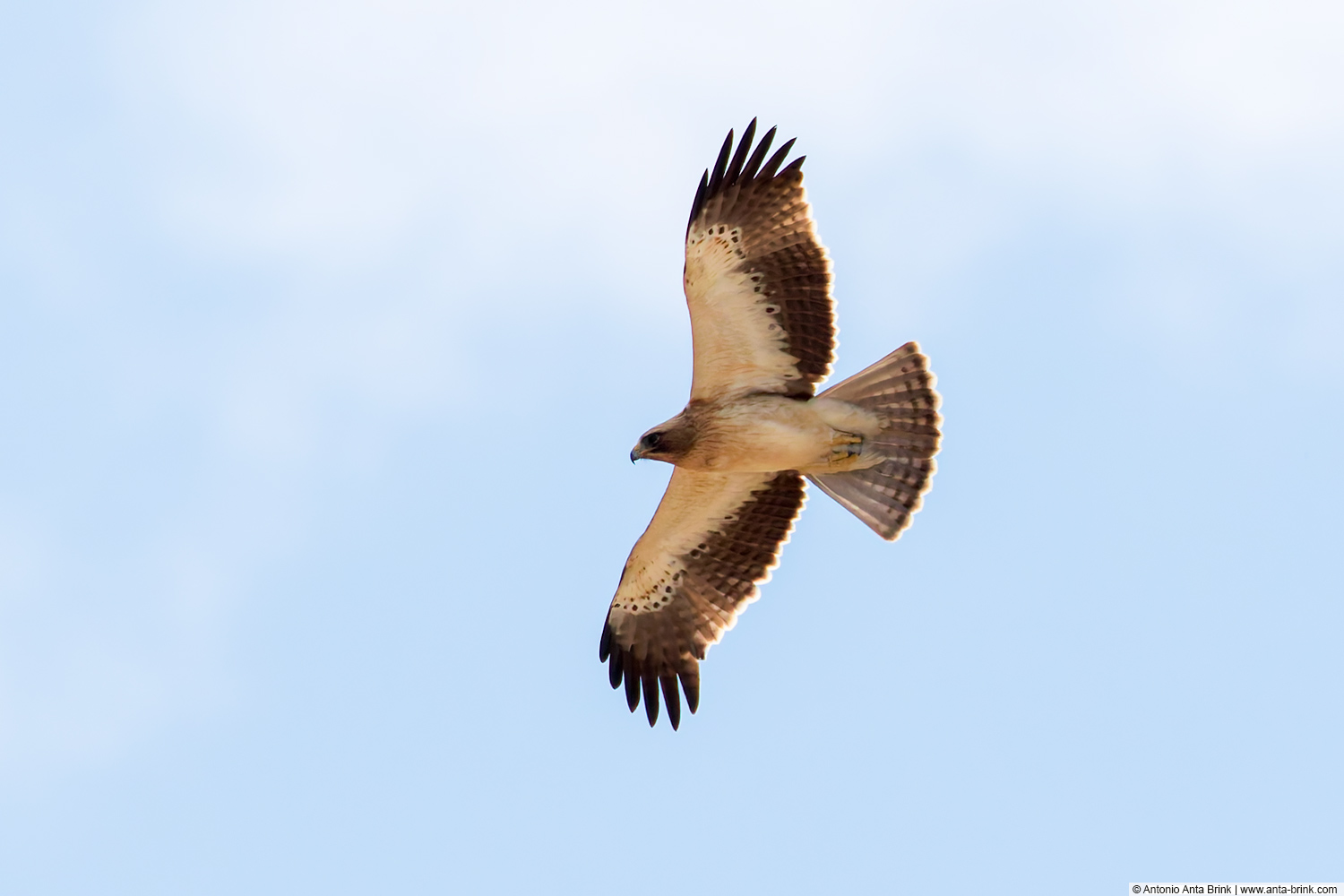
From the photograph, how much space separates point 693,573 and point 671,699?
1.03 m

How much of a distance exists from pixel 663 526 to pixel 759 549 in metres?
0.80

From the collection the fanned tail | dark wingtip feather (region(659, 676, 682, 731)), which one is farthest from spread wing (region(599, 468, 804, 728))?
the fanned tail

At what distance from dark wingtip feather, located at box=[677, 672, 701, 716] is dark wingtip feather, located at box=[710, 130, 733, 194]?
12.8 feet

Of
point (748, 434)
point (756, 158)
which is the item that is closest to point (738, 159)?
point (756, 158)

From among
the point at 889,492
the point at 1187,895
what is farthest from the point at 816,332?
the point at 1187,895

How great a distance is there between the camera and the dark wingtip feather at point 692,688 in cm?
1376

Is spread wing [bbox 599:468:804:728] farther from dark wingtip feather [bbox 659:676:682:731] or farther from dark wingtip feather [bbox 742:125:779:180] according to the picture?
dark wingtip feather [bbox 742:125:779:180]

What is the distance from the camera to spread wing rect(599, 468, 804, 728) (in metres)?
13.7

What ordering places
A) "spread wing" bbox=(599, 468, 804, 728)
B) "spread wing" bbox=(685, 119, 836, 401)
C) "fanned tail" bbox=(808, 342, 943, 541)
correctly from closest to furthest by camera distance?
1. "spread wing" bbox=(685, 119, 836, 401)
2. "fanned tail" bbox=(808, 342, 943, 541)
3. "spread wing" bbox=(599, 468, 804, 728)

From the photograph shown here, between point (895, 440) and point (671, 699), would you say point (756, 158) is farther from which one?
point (671, 699)

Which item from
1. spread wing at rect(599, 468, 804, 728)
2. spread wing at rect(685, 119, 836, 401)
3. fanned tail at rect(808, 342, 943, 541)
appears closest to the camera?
spread wing at rect(685, 119, 836, 401)

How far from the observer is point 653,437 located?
41.8 ft

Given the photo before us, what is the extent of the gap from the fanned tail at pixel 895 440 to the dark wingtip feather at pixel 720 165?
177 cm

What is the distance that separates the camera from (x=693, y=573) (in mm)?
13898
